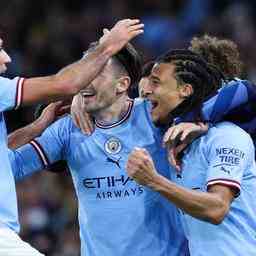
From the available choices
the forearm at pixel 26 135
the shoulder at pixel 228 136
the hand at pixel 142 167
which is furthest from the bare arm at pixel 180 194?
the forearm at pixel 26 135

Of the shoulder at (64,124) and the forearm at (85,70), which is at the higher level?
the forearm at (85,70)

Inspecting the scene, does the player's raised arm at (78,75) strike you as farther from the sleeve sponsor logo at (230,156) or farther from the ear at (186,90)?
the sleeve sponsor logo at (230,156)

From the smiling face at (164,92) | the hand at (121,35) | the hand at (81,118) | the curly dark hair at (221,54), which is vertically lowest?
the hand at (81,118)

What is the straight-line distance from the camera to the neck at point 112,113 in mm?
6277

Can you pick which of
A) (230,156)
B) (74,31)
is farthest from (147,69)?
(74,31)

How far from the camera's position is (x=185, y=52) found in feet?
20.1


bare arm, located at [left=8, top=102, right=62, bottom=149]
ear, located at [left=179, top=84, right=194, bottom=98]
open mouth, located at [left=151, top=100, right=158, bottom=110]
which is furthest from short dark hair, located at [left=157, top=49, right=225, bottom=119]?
bare arm, located at [left=8, top=102, right=62, bottom=149]

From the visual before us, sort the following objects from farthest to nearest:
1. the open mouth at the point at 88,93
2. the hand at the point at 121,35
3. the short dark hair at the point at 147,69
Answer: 1. the short dark hair at the point at 147,69
2. the open mouth at the point at 88,93
3. the hand at the point at 121,35

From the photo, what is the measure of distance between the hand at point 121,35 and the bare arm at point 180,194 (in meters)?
0.63

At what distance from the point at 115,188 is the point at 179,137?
562 millimetres

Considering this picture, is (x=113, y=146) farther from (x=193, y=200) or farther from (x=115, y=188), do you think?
(x=193, y=200)

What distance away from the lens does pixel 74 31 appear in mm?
13359

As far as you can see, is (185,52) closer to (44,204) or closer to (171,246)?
(171,246)

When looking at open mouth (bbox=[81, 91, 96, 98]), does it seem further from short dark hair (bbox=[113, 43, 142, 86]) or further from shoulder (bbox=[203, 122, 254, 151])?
shoulder (bbox=[203, 122, 254, 151])
